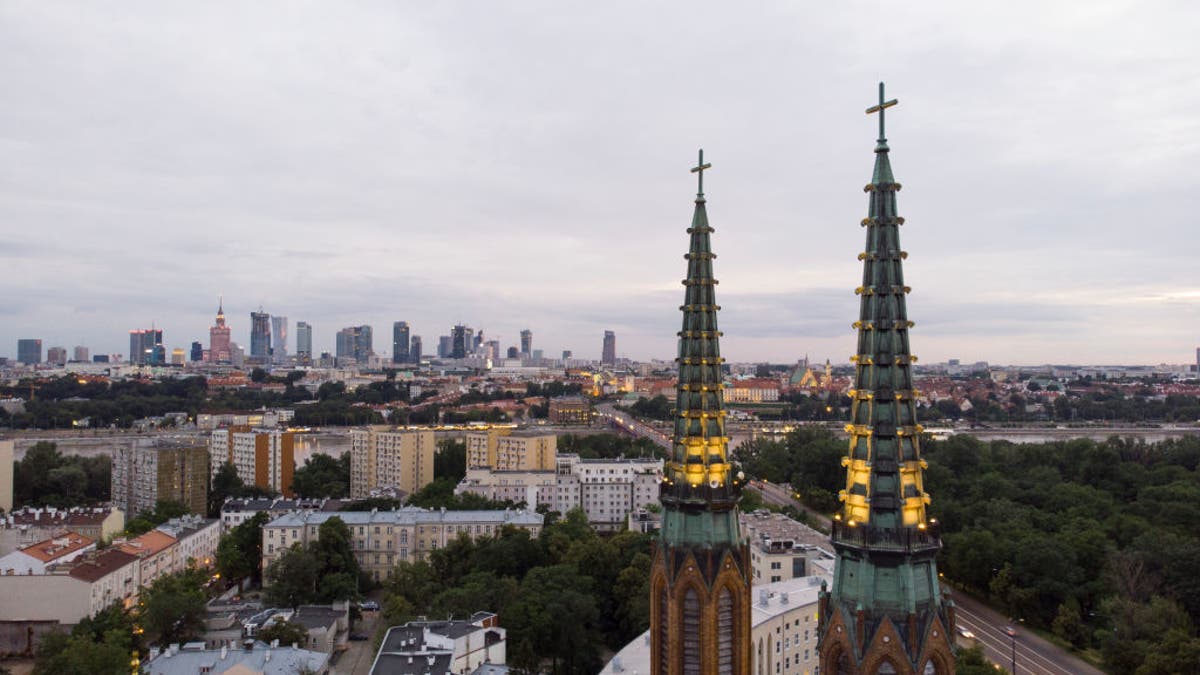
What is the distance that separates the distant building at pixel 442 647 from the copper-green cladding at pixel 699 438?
17.8m

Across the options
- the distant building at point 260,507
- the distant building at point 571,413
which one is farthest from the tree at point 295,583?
the distant building at point 571,413

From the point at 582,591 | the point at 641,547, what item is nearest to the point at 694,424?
the point at 582,591

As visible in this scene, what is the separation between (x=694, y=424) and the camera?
16.0m

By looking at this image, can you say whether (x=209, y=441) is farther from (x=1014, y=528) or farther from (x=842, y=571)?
(x=842, y=571)

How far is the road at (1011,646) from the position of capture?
127 ft

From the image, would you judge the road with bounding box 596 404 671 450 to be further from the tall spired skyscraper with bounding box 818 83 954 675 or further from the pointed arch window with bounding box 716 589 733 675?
the tall spired skyscraper with bounding box 818 83 954 675

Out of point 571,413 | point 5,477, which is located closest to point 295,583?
point 5,477

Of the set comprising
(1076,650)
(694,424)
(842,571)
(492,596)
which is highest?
(694,424)

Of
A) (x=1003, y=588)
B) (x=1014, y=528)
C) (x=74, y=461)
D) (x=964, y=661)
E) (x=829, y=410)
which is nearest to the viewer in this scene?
(x=964, y=661)

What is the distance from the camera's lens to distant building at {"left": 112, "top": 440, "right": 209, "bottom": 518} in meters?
68.3

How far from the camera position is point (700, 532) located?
1568 centimetres

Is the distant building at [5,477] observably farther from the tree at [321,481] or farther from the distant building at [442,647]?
the distant building at [442,647]

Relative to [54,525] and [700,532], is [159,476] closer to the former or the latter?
[54,525]

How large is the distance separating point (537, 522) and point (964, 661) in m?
32.6
